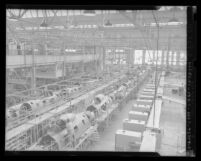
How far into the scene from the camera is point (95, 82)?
455 cm

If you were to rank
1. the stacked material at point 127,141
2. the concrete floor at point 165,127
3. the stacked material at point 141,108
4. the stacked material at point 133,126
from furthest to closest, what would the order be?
the stacked material at point 141,108
the concrete floor at point 165,127
the stacked material at point 133,126
the stacked material at point 127,141

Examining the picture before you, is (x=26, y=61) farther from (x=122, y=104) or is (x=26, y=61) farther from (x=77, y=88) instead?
(x=122, y=104)

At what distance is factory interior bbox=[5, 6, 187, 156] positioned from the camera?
233 cm

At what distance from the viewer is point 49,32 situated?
15.7 ft

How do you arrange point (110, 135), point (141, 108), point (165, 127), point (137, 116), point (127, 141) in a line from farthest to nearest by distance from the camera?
point (165, 127) < point (110, 135) < point (141, 108) < point (137, 116) < point (127, 141)

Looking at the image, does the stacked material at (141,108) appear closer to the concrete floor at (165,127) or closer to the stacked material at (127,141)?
the concrete floor at (165,127)

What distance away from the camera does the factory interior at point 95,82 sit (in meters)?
2.33

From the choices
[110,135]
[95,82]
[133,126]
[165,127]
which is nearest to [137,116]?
[133,126]

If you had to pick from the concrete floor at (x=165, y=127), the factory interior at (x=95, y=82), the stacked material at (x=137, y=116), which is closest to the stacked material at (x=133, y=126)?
the factory interior at (x=95, y=82)

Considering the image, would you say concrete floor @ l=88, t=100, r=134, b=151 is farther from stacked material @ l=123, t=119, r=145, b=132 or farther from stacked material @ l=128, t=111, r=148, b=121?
stacked material @ l=128, t=111, r=148, b=121

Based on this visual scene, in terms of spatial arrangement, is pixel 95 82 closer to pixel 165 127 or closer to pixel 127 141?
pixel 165 127

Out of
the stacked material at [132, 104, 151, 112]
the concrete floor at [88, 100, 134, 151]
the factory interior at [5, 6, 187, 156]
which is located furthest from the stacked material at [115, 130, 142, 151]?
the stacked material at [132, 104, 151, 112]

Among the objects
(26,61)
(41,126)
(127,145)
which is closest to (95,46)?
(26,61)

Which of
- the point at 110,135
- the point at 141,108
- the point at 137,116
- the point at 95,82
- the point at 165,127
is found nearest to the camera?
the point at 137,116
